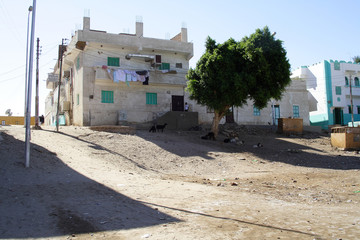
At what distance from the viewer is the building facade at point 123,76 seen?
23.7 meters

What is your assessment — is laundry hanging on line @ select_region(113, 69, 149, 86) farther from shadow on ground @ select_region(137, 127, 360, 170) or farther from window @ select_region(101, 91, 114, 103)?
shadow on ground @ select_region(137, 127, 360, 170)

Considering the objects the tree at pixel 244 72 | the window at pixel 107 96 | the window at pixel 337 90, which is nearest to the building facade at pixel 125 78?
the window at pixel 107 96

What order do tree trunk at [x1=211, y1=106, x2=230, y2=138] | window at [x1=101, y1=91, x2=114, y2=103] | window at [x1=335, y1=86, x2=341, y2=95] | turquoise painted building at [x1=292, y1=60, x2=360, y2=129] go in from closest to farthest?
tree trunk at [x1=211, y1=106, x2=230, y2=138] → window at [x1=101, y1=91, x2=114, y2=103] → turquoise painted building at [x1=292, y1=60, x2=360, y2=129] → window at [x1=335, y1=86, x2=341, y2=95]

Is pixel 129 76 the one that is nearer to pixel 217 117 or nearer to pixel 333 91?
pixel 217 117

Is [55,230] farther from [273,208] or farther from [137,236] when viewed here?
[273,208]

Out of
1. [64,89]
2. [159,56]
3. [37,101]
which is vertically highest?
[159,56]

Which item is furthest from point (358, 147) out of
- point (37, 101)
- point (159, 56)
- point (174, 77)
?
point (37, 101)

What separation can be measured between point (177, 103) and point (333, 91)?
66.7 feet

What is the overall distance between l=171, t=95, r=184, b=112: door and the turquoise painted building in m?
18.3

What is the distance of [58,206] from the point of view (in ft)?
18.7

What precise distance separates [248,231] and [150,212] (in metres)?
1.95

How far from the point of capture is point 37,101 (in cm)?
2252

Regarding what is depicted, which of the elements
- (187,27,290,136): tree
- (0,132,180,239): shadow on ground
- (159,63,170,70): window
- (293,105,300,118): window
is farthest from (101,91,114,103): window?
(293,105,300,118): window

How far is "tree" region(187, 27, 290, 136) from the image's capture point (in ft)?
61.7
